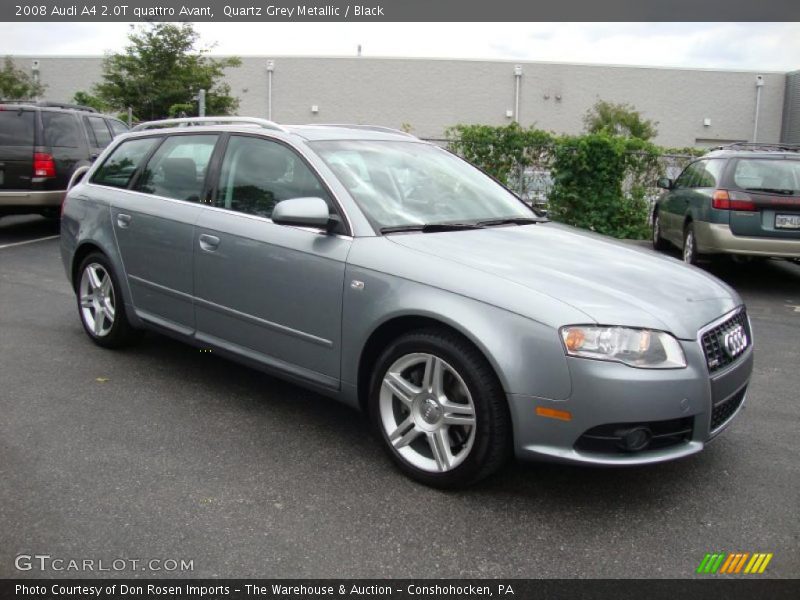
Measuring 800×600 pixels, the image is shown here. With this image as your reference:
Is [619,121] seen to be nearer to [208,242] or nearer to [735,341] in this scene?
[208,242]

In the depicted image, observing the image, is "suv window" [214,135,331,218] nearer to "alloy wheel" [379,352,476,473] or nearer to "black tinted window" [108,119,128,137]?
"alloy wheel" [379,352,476,473]

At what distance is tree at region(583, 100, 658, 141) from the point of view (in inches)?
1252

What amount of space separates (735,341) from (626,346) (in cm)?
80

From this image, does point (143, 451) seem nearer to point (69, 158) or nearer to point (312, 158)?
point (312, 158)

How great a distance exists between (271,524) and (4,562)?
0.96 m

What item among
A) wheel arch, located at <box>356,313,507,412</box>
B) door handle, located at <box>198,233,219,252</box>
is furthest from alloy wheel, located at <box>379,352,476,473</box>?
door handle, located at <box>198,233,219,252</box>

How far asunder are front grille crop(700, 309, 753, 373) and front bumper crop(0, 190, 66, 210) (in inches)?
383

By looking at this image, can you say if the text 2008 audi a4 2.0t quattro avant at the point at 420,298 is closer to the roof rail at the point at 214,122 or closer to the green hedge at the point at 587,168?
the roof rail at the point at 214,122

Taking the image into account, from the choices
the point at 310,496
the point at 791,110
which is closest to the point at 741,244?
the point at 310,496

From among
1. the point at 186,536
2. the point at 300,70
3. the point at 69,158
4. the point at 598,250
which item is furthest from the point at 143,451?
the point at 300,70

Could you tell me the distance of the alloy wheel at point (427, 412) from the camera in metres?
3.33

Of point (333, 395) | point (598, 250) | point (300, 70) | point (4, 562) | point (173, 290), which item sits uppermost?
point (300, 70)

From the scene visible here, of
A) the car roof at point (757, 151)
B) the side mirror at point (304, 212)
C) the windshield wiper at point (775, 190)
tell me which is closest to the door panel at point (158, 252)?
the side mirror at point (304, 212)

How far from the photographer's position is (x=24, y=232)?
1173 centimetres
